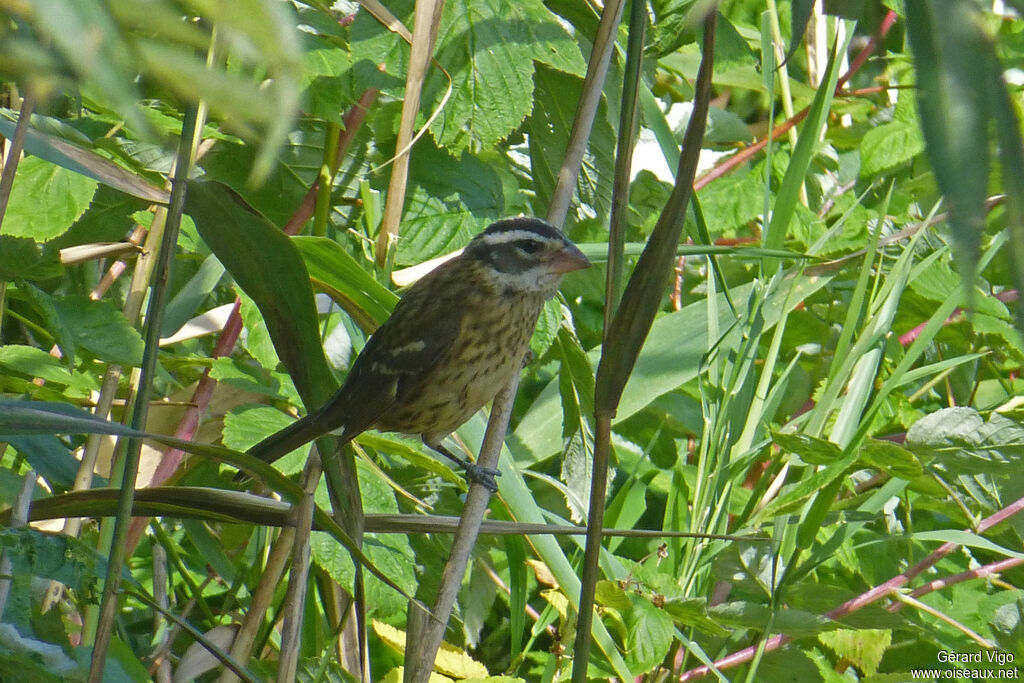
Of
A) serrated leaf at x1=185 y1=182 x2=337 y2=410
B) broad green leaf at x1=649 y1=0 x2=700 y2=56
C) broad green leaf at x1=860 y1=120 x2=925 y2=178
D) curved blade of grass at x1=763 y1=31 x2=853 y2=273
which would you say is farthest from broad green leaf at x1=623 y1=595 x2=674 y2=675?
broad green leaf at x1=860 y1=120 x2=925 y2=178

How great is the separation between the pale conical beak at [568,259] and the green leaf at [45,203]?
90 cm

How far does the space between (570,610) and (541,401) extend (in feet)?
1.83

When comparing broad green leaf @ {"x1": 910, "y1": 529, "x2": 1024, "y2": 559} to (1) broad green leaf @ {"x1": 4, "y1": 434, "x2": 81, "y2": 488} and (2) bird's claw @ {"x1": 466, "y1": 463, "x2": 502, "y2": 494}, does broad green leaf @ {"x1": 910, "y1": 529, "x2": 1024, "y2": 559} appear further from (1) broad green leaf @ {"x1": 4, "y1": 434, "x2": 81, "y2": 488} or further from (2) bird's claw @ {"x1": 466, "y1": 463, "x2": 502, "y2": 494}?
(1) broad green leaf @ {"x1": 4, "y1": 434, "x2": 81, "y2": 488}

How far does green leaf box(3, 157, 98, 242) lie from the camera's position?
5.89ft

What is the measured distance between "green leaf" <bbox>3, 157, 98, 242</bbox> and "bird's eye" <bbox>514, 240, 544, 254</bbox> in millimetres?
853

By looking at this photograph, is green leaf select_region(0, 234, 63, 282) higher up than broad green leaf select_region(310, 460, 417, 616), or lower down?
higher up

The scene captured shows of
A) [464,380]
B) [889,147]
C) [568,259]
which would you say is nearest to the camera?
[568,259]

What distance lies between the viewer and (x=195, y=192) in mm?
1115

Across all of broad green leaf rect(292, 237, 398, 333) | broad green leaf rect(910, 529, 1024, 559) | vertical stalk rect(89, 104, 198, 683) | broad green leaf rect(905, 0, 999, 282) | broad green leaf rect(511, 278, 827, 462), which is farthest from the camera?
broad green leaf rect(511, 278, 827, 462)

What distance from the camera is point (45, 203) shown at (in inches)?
73.4

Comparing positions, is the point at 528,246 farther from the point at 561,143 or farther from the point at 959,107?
the point at 959,107

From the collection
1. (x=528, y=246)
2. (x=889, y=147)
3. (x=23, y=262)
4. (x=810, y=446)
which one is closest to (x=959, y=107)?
(x=810, y=446)

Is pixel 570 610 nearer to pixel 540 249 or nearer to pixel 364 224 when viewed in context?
pixel 540 249

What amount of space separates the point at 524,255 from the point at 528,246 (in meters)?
0.08
